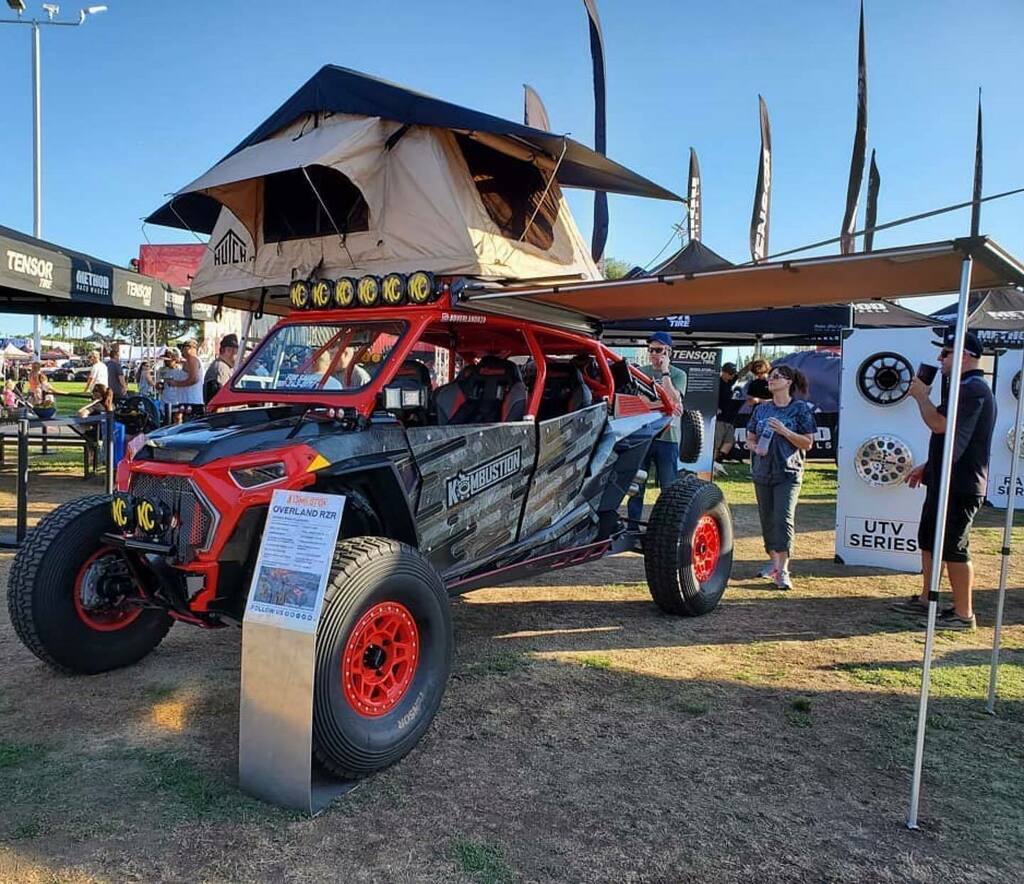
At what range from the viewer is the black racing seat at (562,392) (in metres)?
5.34

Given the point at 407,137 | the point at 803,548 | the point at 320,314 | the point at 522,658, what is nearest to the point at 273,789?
the point at 522,658

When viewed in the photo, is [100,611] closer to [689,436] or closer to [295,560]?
[295,560]

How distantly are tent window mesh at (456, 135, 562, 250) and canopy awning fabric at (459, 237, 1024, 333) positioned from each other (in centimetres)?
127

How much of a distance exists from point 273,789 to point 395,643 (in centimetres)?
71

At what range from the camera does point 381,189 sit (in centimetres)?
569

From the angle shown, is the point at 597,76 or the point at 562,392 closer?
the point at 562,392

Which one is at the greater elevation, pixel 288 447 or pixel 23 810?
pixel 288 447

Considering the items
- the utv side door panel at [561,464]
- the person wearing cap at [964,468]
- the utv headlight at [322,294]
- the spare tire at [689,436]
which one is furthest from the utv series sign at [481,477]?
the spare tire at [689,436]

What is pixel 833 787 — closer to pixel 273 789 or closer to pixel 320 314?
pixel 273 789

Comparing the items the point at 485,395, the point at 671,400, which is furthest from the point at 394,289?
the point at 671,400

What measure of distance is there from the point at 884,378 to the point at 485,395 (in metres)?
3.78

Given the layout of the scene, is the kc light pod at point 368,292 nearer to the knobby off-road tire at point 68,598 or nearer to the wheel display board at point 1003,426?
the knobby off-road tire at point 68,598

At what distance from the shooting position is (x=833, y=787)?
3.25m

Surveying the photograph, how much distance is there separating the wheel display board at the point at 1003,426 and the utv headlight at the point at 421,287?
897 centimetres
